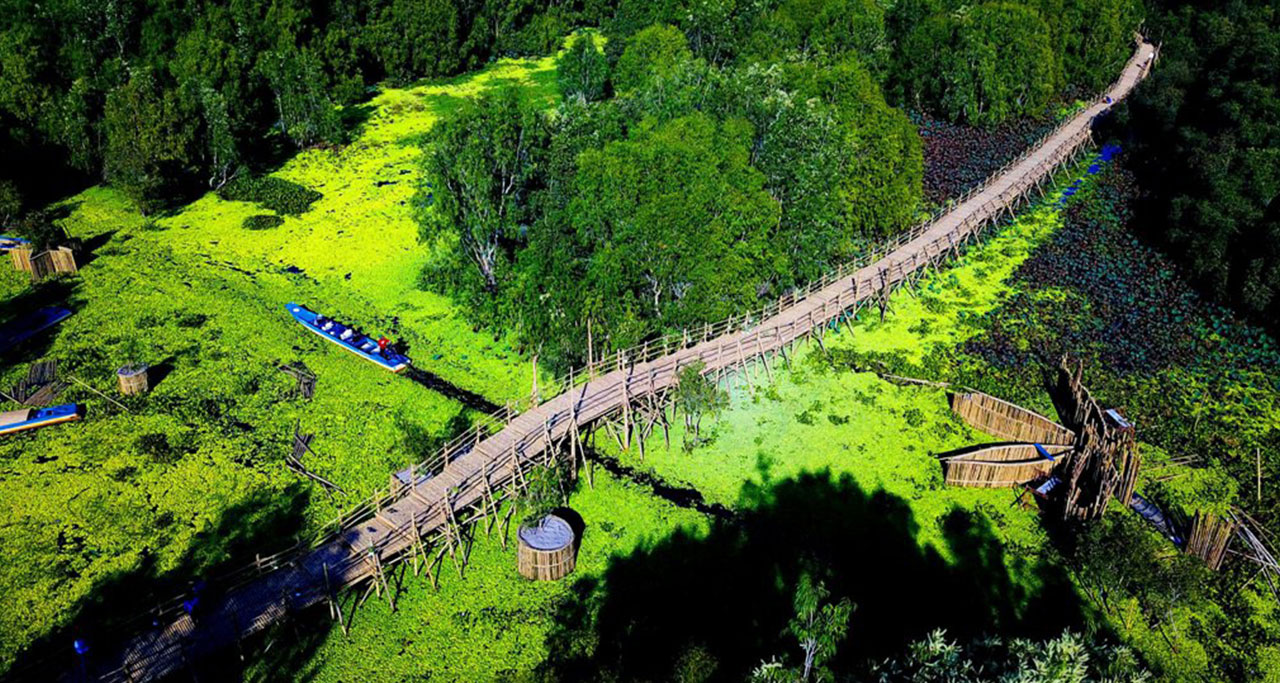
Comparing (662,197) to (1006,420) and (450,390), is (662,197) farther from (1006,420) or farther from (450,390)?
(1006,420)

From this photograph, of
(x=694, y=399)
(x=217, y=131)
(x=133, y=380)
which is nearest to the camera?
(x=694, y=399)

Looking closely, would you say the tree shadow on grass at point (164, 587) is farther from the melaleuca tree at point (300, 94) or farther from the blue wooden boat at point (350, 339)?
the melaleuca tree at point (300, 94)

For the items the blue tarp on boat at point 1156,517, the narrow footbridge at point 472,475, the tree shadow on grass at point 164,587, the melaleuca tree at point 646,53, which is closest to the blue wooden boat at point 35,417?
the tree shadow on grass at point 164,587

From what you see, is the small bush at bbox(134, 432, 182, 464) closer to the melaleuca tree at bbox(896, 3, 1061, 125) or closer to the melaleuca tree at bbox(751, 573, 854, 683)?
the melaleuca tree at bbox(751, 573, 854, 683)

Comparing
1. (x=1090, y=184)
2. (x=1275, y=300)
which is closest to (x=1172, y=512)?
(x=1275, y=300)

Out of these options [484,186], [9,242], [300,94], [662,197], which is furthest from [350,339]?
[300,94]

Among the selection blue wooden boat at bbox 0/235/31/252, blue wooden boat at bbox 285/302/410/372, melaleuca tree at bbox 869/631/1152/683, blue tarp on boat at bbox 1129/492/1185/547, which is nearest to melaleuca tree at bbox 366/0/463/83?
blue wooden boat at bbox 0/235/31/252
